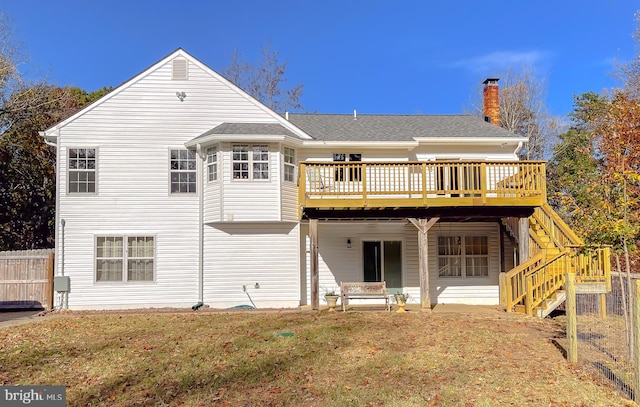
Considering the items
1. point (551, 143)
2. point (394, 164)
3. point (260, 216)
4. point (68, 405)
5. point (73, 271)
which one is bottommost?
point (68, 405)

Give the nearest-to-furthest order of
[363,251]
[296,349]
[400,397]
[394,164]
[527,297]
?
[400,397] < [296,349] < [527,297] < [394,164] < [363,251]

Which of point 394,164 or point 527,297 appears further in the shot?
point 394,164

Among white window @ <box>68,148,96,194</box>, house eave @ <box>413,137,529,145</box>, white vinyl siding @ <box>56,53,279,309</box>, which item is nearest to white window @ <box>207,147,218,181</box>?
white vinyl siding @ <box>56,53,279,309</box>

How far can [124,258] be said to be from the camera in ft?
48.6

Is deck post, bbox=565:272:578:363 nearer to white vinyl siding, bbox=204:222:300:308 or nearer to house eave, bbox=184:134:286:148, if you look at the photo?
white vinyl siding, bbox=204:222:300:308

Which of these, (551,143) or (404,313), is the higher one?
(551,143)

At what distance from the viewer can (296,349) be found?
889 cm

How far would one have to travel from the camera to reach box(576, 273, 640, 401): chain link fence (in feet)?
22.8

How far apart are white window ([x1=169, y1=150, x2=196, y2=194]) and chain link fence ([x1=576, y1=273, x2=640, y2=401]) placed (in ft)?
37.4

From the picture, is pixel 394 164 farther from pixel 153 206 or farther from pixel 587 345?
pixel 153 206

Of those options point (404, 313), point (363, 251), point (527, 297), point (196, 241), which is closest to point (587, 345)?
point (527, 297)

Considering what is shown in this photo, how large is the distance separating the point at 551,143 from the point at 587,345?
26.2 meters

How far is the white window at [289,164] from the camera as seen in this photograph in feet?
49.4

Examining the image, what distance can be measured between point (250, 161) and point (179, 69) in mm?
3924
